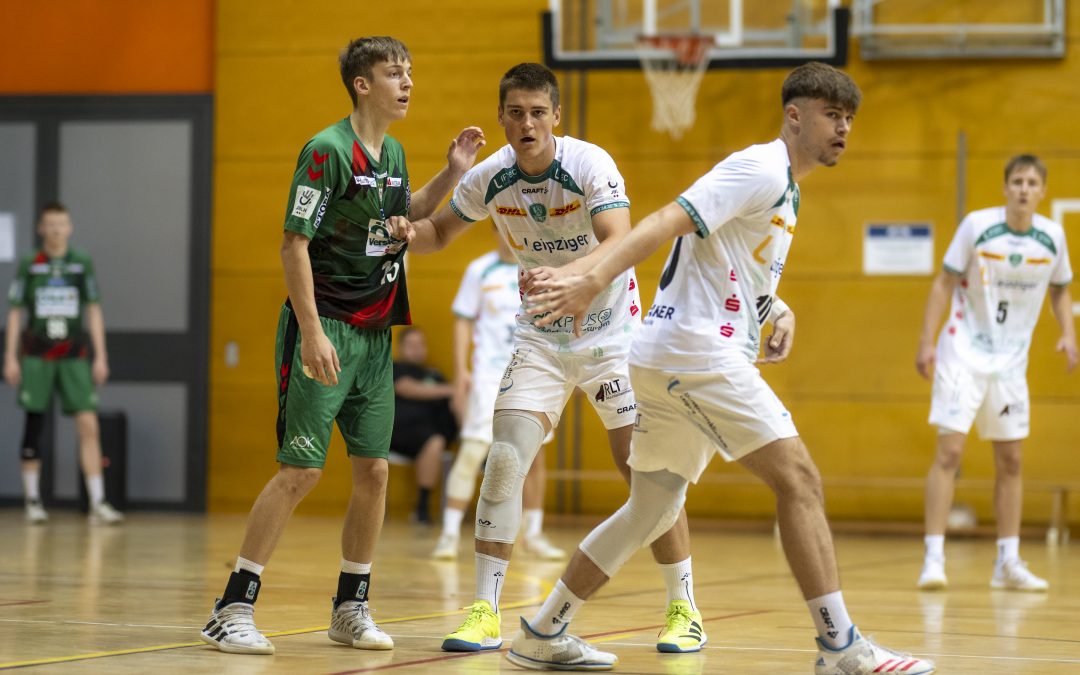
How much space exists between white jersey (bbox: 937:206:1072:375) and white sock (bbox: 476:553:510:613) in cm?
368

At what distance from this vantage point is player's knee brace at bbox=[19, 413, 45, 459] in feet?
34.6

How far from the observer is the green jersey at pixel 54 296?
10.6 metres

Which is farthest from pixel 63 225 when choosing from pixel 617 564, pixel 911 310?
pixel 617 564

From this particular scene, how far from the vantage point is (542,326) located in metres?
4.55

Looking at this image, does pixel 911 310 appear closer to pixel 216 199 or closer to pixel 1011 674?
pixel 216 199

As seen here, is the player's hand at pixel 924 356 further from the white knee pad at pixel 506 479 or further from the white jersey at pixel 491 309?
the white knee pad at pixel 506 479

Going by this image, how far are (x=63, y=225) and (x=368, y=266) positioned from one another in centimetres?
674

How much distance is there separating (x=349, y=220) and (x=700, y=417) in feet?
4.59

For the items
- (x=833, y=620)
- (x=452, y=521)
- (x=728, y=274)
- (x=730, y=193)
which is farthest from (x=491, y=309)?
(x=833, y=620)

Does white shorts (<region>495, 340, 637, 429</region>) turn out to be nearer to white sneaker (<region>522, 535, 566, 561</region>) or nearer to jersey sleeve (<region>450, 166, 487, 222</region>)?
jersey sleeve (<region>450, 166, 487, 222</region>)

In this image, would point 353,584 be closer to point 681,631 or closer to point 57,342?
point 681,631

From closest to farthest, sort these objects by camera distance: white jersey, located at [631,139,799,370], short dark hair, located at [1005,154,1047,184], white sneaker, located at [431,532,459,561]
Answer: white jersey, located at [631,139,799,370]
short dark hair, located at [1005,154,1047,184]
white sneaker, located at [431,532,459,561]

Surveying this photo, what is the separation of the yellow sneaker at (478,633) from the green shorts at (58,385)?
6843 millimetres

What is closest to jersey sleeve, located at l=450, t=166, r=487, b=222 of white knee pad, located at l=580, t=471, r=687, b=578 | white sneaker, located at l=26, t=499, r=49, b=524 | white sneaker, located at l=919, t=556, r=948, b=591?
white knee pad, located at l=580, t=471, r=687, b=578
